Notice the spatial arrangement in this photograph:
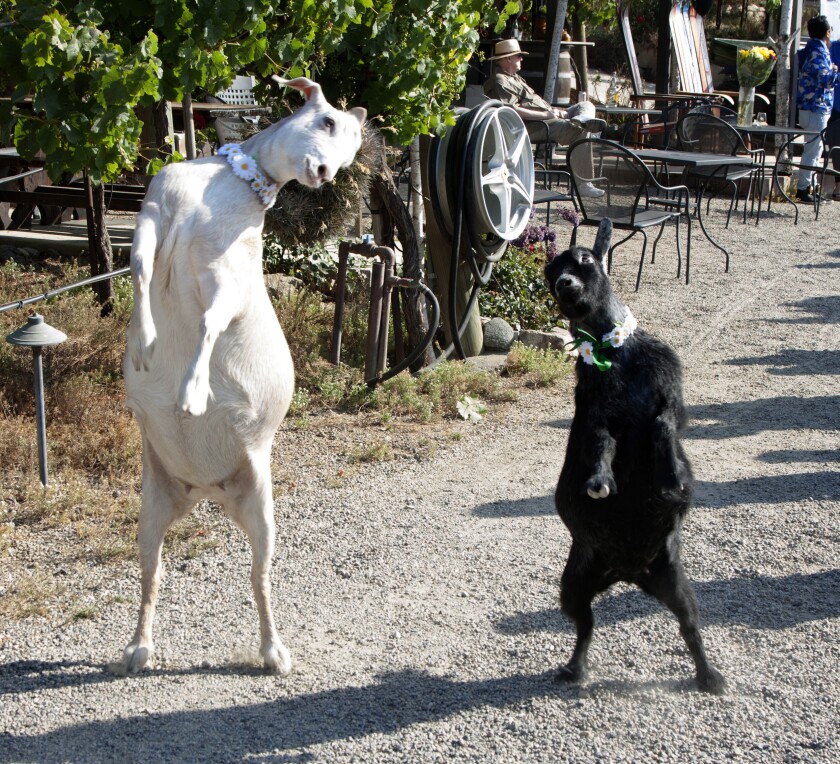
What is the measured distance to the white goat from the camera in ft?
9.45

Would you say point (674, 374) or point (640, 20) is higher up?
point (640, 20)

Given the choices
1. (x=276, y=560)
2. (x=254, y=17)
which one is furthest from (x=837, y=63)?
(x=276, y=560)

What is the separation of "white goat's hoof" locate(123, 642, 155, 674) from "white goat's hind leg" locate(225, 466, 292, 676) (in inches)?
15.5

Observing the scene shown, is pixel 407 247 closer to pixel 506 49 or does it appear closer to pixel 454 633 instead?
pixel 454 633

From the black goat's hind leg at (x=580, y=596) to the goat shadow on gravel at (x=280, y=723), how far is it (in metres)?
0.07

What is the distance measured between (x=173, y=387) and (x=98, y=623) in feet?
3.99

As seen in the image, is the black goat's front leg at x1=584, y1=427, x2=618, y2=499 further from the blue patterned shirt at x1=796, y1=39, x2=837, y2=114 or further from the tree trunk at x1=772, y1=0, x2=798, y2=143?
the tree trunk at x1=772, y1=0, x2=798, y2=143

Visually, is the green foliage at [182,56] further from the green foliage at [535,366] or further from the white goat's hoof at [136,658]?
the white goat's hoof at [136,658]

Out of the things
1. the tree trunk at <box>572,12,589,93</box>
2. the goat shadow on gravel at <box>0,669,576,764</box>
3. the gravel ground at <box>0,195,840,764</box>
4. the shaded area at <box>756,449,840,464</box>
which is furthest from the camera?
the tree trunk at <box>572,12,589,93</box>

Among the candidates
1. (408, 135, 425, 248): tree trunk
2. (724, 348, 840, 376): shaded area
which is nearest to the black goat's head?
(408, 135, 425, 248): tree trunk

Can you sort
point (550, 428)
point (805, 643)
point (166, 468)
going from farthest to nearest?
point (550, 428)
point (805, 643)
point (166, 468)

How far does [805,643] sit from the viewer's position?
12.1 ft

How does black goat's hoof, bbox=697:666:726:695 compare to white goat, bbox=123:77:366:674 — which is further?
black goat's hoof, bbox=697:666:726:695

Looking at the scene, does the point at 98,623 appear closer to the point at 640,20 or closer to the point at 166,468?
the point at 166,468
